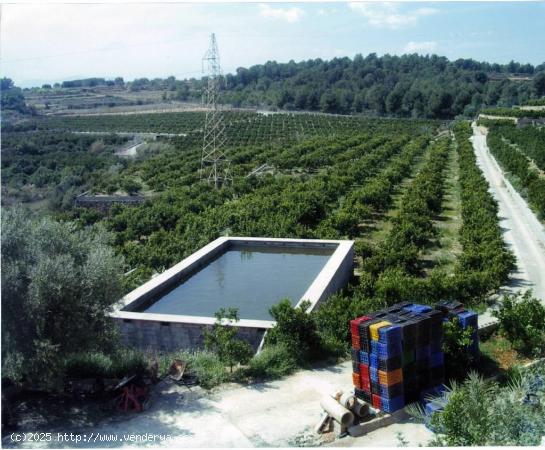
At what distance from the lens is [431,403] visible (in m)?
8.28

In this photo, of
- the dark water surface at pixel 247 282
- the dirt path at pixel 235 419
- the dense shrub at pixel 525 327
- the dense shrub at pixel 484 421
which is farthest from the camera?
the dark water surface at pixel 247 282

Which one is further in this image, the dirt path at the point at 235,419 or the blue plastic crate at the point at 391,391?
the blue plastic crate at the point at 391,391

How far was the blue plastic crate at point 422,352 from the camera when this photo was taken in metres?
8.75

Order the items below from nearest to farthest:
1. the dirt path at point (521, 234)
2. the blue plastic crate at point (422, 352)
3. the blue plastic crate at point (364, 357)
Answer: the blue plastic crate at point (364, 357)
the blue plastic crate at point (422, 352)
the dirt path at point (521, 234)

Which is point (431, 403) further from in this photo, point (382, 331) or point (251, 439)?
point (251, 439)

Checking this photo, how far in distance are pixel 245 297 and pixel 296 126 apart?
60249 mm

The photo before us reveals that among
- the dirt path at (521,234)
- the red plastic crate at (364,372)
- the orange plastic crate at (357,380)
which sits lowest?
the dirt path at (521,234)

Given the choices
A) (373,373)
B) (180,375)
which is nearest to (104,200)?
(180,375)

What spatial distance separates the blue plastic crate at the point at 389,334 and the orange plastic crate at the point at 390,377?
1.49ft

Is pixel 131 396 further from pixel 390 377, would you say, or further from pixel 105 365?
pixel 390 377

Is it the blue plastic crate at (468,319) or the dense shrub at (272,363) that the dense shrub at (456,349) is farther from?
the dense shrub at (272,363)

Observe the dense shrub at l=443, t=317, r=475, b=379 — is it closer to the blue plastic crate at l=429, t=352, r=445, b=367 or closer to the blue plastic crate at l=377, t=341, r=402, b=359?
the blue plastic crate at l=429, t=352, r=445, b=367

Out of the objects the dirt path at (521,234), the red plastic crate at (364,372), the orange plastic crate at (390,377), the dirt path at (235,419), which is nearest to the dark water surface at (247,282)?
the dirt path at (235,419)

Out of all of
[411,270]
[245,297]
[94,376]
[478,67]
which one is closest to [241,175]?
[411,270]
